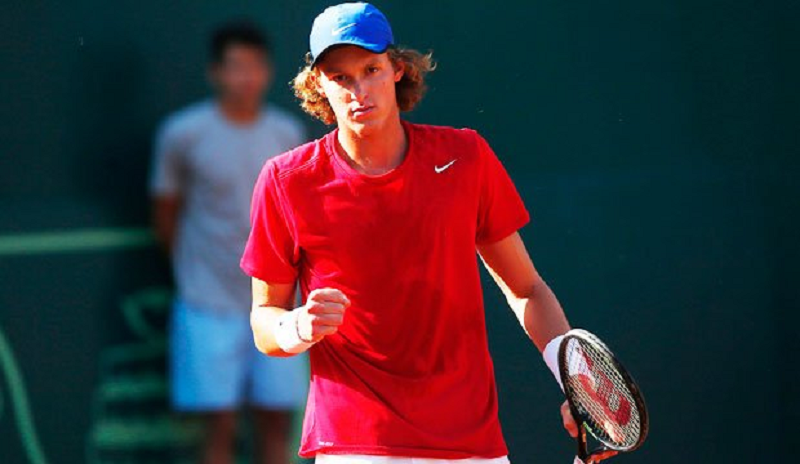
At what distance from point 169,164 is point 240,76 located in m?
0.37

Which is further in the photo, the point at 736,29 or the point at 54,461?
the point at 736,29

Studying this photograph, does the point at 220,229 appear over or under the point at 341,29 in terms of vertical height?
under

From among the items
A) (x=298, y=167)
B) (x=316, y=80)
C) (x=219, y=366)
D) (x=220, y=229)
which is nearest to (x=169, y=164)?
(x=220, y=229)

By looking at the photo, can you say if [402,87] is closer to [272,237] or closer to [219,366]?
[272,237]

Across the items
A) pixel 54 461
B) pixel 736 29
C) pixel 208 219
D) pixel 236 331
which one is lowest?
pixel 54 461

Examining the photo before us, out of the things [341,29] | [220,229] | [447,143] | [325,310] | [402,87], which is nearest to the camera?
[325,310]

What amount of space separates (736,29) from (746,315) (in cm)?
101

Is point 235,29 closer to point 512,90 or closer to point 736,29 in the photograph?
point 512,90

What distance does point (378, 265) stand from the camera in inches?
139

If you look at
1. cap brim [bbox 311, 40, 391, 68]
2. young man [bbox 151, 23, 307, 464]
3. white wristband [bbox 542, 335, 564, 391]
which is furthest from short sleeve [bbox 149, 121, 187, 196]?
white wristband [bbox 542, 335, 564, 391]

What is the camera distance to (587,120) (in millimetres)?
5691

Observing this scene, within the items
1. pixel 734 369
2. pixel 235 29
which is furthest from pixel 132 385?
pixel 734 369

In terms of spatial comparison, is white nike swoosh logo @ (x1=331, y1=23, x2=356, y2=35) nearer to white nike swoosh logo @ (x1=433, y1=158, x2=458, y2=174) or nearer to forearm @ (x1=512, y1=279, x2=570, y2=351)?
white nike swoosh logo @ (x1=433, y1=158, x2=458, y2=174)

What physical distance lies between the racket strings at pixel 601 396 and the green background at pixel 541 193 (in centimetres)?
199
